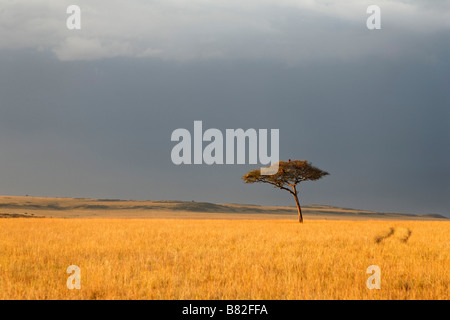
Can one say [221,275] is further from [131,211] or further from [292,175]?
[131,211]

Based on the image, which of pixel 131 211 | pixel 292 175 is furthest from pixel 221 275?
pixel 131 211

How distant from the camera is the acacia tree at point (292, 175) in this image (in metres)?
53.1

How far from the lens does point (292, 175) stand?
176ft

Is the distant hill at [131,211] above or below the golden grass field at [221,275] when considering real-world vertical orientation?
below

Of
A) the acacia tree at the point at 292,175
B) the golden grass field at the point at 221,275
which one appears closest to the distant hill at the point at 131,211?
the acacia tree at the point at 292,175

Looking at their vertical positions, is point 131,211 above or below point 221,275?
below

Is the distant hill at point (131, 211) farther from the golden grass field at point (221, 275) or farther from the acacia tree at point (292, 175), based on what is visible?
the golden grass field at point (221, 275)

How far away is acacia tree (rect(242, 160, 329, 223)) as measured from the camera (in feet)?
174

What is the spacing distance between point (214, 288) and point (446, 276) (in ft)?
21.2

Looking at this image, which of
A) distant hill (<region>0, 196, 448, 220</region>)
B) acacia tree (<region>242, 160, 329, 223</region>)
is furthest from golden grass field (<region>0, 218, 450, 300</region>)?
distant hill (<region>0, 196, 448, 220</region>)

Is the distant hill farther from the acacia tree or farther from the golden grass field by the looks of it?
the golden grass field

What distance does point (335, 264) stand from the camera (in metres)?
13.3

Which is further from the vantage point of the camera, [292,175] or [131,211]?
[131,211]
